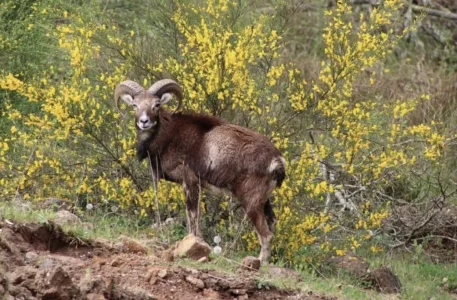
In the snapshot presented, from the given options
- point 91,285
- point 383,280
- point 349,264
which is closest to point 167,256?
point 91,285

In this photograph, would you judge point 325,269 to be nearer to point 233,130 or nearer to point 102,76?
point 233,130

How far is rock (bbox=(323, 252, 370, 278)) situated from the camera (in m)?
13.9

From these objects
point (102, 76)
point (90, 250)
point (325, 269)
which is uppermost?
point (102, 76)

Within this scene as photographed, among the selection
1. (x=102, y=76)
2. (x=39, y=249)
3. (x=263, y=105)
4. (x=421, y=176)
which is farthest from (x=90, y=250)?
(x=421, y=176)

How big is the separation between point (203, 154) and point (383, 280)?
2.67m

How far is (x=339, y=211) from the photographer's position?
16.1 metres

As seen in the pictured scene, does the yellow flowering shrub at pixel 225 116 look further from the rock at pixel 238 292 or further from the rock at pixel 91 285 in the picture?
the rock at pixel 91 285

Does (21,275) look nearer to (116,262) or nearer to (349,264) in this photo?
(116,262)

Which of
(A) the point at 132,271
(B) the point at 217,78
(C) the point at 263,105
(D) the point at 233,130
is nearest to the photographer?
(A) the point at 132,271

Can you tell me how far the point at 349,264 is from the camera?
1418 cm

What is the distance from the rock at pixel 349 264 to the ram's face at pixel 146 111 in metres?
2.92

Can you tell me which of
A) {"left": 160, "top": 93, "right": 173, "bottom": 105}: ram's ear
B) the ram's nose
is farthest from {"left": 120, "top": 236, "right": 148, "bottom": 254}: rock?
{"left": 160, "top": 93, "right": 173, "bottom": 105}: ram's ear

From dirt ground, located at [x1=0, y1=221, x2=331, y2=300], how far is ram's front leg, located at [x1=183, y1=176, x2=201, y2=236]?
3143mm

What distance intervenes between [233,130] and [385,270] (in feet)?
8.41
